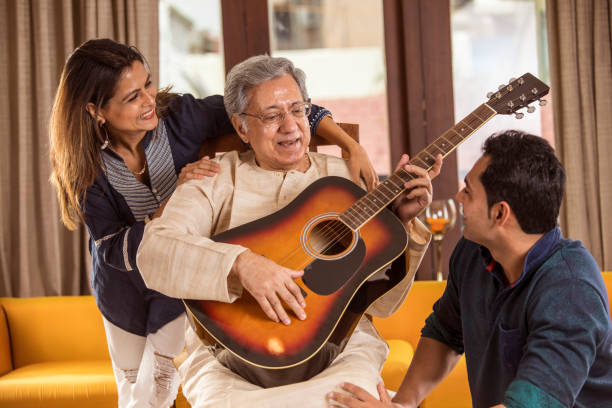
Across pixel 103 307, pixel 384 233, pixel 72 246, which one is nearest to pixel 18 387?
pixel 72 246

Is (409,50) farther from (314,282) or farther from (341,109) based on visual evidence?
(314,282)

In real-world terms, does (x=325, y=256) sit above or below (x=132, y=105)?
below

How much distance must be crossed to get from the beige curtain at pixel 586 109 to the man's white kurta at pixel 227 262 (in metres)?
2.08

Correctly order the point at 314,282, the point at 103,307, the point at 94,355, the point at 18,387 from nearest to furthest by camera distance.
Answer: the point at 314,282 → the point at 103,307 → the point at 18,387 → the point at 94,355

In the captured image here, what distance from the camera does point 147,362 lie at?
2131 millimetres

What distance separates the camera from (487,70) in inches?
146

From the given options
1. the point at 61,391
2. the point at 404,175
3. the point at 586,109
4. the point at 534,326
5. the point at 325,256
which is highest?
the point at 586,109

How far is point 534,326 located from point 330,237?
0.62 meters

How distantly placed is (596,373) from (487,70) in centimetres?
267

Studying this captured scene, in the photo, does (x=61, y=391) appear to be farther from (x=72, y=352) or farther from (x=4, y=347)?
(x=4, y=347)

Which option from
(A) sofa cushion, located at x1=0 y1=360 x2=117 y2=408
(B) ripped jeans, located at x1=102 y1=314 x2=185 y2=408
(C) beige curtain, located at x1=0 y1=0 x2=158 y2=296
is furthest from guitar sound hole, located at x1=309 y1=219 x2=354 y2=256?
(C) beige curtain, located at x1=0 y1=0 x2=158 y2=296

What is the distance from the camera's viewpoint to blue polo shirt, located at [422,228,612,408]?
123cm

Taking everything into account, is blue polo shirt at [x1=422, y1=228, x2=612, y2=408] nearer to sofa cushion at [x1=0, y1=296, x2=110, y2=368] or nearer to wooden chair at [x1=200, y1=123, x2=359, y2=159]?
wooden chair at [x1=200, y1=123, x2=359, y2=159]

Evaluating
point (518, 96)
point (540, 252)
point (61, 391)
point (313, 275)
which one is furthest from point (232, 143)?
point (61, 391)
